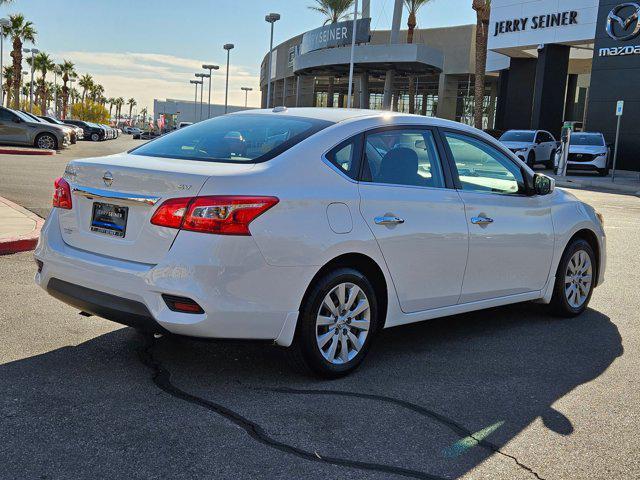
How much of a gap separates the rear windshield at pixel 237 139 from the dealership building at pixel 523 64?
109ft

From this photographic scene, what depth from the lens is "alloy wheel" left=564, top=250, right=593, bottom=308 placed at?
6.43 m

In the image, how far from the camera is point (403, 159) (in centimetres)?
505

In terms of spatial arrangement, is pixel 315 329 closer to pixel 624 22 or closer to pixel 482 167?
pixel 482 167

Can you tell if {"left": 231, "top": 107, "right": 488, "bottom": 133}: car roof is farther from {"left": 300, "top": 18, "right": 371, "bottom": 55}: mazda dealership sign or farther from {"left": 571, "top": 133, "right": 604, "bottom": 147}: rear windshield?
{"left": 300, "top": 18, "right": 371, "bottom": 55}: mazda dealership sign

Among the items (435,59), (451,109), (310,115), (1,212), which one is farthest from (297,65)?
(310,115)

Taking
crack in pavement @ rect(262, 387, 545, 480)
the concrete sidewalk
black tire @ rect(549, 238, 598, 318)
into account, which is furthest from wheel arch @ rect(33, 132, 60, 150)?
crack in pavement @ rect(262, 387, 545, 480)

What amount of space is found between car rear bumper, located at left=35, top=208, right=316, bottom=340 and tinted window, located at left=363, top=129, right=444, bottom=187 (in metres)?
0.96

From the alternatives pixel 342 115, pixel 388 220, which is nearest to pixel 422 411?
pixel 388 220

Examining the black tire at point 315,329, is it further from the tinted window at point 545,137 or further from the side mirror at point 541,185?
the tinted window at point 545,137

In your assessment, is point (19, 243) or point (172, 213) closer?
point (172, 213)

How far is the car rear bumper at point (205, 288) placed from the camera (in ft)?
13.0

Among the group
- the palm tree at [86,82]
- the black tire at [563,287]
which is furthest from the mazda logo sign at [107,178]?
the palm tree at [86,82]

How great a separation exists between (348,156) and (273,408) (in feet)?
5.35

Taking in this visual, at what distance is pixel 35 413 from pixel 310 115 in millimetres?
2550
